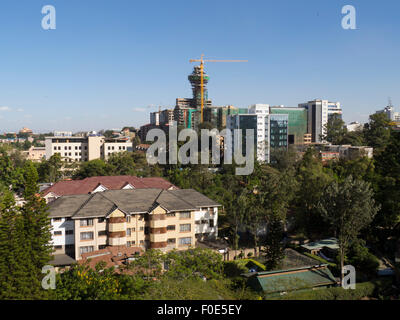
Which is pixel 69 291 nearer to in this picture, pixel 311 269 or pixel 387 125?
pixel 311 269

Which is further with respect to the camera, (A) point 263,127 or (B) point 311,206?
(A) point 263,127

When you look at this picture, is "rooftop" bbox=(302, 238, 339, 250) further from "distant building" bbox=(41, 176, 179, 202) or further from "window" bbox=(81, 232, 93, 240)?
"window" bbox=(81, 232, 93, 240)

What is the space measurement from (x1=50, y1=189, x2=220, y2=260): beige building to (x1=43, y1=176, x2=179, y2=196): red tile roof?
5.51 meters

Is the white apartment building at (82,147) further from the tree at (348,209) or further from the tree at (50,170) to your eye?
the tree at (348,209)

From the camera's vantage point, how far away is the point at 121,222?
26219 mm

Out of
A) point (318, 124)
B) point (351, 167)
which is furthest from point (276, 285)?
point (318, 124)

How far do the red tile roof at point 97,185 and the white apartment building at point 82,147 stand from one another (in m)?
40.3

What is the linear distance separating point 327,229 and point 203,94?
95.3 metres

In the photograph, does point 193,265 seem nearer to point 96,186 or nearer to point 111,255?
point 111,255

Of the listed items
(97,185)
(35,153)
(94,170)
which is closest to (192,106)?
(35,153)

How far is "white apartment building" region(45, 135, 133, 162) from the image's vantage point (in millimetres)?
76125

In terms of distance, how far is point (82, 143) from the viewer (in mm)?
77750

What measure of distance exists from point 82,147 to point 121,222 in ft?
183

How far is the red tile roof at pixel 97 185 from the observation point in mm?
33884
